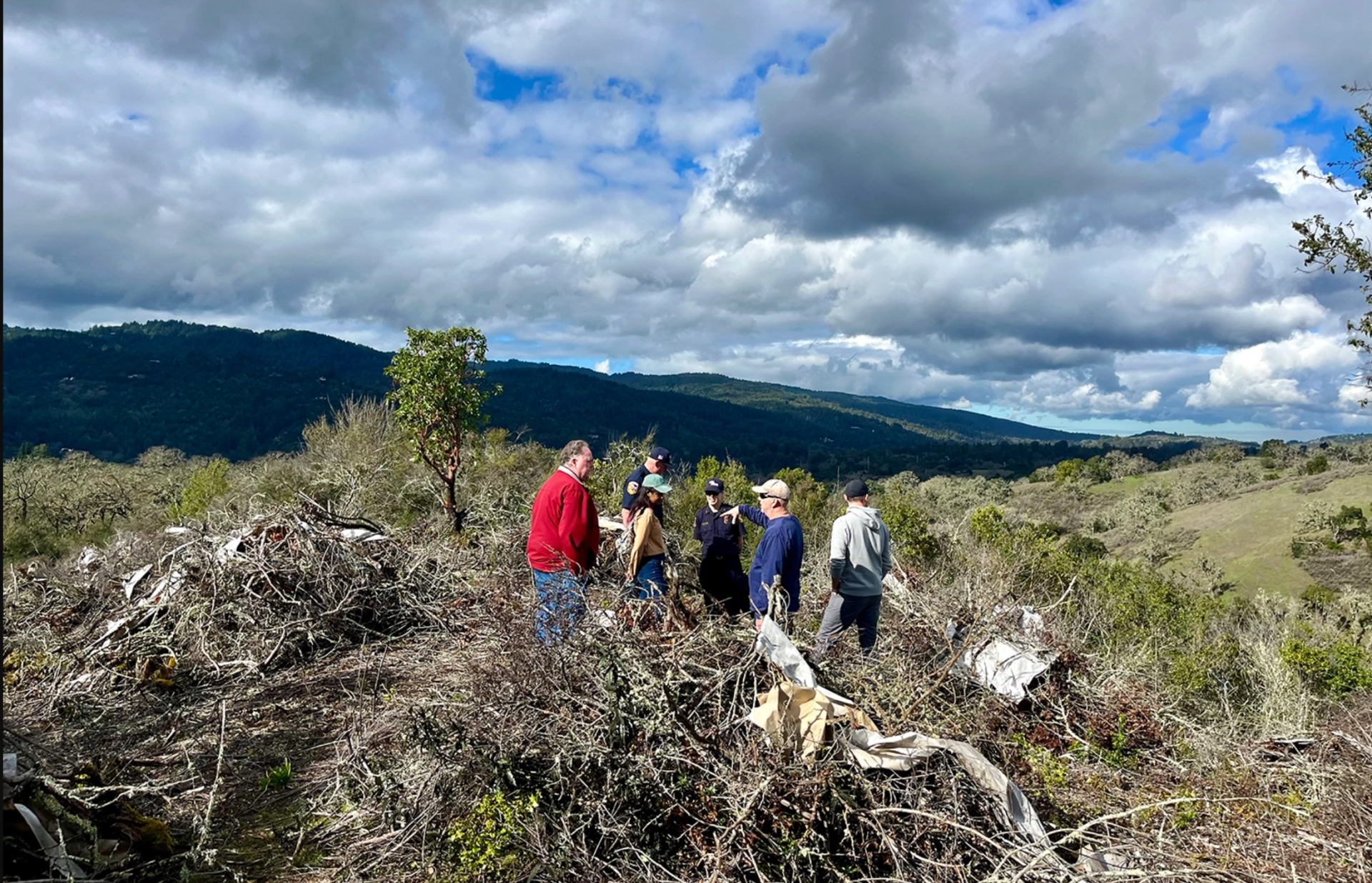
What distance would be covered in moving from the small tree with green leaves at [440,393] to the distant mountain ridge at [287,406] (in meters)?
12.3

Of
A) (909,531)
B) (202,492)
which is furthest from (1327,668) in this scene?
(202,492)

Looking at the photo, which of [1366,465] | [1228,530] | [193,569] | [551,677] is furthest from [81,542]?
[1366,465]

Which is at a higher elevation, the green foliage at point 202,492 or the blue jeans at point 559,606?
the blue jeans at point 559,606

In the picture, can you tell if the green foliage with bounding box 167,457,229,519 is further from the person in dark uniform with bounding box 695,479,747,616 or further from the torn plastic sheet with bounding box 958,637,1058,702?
the torn plastic sheet with bounding box 958,637,1058,702

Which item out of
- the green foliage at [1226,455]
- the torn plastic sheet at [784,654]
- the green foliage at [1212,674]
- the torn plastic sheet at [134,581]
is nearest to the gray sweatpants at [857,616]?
the torn plastic sheet at [784,654]

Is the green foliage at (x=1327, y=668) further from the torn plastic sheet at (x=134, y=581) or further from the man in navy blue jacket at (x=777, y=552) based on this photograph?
the torn plastic sheet at (x=134, y=581)

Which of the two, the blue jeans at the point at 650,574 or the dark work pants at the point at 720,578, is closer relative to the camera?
the blue jeans at the point at 650,574

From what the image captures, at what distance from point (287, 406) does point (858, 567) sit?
235ft

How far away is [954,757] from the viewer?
3260 mm

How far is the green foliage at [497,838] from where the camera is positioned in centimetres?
334

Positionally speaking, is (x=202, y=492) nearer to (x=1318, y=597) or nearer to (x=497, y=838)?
(x=497, y=838)

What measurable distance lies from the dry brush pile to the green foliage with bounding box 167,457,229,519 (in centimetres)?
980

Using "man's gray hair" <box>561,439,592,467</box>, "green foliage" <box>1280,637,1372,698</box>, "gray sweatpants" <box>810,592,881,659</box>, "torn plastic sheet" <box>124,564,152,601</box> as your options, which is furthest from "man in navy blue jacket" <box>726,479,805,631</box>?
"green foliage" <box>1280,637,1372,698</box>

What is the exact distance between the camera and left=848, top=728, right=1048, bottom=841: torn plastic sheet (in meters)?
3.08
